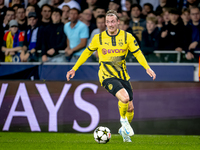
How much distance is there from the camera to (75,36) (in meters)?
7.94

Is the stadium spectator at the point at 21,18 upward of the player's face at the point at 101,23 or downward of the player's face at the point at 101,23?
upward

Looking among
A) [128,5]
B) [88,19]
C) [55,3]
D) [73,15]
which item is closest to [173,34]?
[128,5]

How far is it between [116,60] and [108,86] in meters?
0.46

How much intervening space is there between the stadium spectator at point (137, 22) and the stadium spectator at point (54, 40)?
1.85 m

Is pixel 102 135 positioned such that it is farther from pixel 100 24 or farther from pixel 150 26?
pixel 150 26

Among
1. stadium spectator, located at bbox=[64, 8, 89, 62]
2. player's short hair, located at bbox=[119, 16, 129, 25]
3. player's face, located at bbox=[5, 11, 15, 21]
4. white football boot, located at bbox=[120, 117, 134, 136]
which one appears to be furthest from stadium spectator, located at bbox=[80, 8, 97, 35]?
white football boot, located at bbox=[120, 117, 134, 136]

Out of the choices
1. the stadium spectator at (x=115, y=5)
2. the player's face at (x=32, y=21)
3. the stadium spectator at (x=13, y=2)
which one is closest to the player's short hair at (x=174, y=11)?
the stadium spectator at (x=115, y=5)

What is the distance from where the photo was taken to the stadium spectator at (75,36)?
7.83m

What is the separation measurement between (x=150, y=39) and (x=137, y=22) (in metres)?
0.58

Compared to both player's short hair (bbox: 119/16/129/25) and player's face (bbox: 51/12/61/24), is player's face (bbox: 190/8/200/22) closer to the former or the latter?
player's short hair (bbox: 119/16/129/25)

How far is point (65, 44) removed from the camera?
8055mm

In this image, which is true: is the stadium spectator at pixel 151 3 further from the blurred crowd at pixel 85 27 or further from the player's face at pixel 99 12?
the player's face at pixel 99 12

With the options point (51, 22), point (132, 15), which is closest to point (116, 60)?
point (132, 15)

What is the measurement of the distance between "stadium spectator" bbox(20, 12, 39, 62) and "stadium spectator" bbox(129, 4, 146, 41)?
8.59ft
